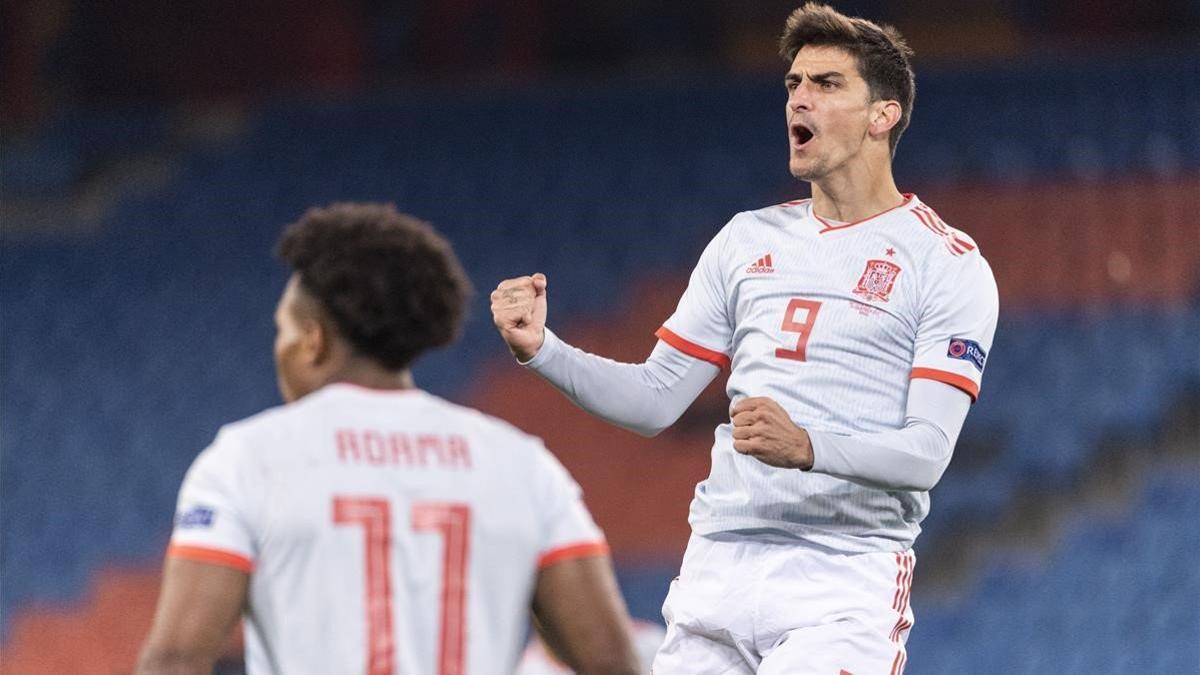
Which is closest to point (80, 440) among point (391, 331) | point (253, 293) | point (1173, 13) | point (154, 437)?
point (154, 437)

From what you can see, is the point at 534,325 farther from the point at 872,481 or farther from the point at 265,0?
the point at 265,0

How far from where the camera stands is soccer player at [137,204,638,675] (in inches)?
101

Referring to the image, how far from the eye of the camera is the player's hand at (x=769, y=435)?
10.9ft

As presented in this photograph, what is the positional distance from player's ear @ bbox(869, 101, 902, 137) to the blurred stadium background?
17.2 feet

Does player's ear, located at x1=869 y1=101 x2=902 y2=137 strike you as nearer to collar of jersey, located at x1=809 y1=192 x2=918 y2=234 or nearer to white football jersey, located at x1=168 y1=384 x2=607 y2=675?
collar of jersey, located at x1=809 y1=192 x2=918 y2=234

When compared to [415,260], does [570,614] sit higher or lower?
lower

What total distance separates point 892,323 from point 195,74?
34.2 feet

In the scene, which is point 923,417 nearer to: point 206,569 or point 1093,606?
point 206,569

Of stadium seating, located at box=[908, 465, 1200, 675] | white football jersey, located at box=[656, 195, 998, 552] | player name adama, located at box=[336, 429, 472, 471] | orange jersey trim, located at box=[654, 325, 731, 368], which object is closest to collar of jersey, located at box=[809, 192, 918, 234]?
white football jersey, located at box=[656, 195, 998, 552]

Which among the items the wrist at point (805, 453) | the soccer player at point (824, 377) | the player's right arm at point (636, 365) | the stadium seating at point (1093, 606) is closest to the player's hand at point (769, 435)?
the wrist at point (805, 453)

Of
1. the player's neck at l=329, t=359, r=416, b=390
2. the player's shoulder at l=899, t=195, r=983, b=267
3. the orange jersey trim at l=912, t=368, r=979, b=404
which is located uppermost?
the player's shoulder at l=899, t=195, r=983, b=267

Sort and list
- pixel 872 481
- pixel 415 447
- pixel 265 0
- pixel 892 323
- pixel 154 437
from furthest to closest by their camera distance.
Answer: pixel 265 0 < pixel 154 437 < pixel 892 323 < pixel 872 481 < pixel 415 447

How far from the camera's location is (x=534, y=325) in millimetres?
3756

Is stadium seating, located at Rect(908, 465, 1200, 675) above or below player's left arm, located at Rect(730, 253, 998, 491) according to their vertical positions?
below
